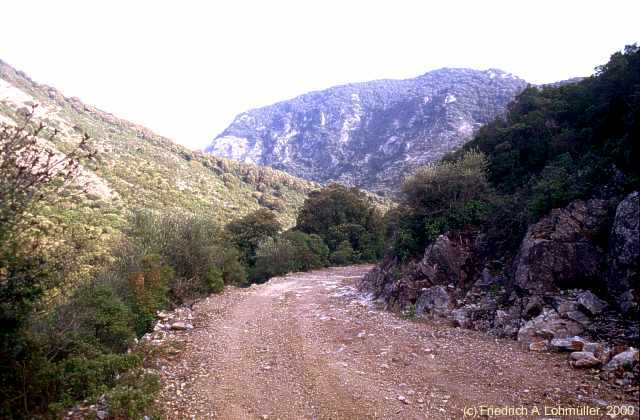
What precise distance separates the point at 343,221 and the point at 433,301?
29.7 metres

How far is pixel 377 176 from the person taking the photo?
8319 cm

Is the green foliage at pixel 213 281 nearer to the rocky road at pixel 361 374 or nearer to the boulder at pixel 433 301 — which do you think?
the rocky road at pixel 361 374

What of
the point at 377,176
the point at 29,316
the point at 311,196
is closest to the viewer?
the point at 29,316

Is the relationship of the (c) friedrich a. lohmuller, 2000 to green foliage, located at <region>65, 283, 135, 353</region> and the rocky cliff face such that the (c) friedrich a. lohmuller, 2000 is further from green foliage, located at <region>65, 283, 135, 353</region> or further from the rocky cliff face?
green foliage, located at <region>65, 283, 135, 353</region>

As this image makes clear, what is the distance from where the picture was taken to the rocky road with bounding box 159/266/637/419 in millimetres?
5539

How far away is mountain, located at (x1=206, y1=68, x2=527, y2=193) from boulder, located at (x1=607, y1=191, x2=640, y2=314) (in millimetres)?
45460

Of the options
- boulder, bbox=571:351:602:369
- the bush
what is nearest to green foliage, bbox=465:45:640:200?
boulder, bbox=571:351:602:369

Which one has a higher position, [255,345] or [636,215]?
[636,215]

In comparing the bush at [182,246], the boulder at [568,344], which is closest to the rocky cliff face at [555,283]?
the boulder at [568,344]

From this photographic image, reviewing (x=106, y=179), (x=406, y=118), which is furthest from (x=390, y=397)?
(x=406, y=118)

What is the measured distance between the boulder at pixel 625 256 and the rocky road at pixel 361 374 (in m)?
1.89

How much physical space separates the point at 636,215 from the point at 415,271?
672 cm

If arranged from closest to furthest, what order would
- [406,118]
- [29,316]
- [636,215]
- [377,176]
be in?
[29,316], [636,215], [377,176], [406,118]

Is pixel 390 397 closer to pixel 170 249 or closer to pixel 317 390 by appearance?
pixel 317 390
